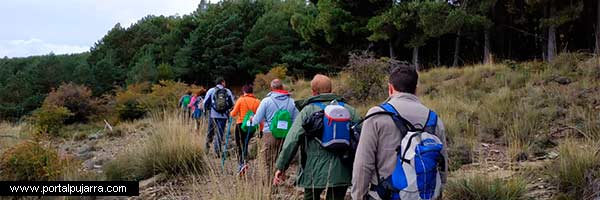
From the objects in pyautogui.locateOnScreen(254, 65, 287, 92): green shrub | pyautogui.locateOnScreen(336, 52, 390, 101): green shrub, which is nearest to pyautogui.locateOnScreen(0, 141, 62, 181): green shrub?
pyautogui.locateOnScreen(336, 52, 390, 101): green shrub

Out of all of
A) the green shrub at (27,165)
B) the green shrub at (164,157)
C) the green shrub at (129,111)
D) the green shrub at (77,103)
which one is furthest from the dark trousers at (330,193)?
the green shrub at (77,103)

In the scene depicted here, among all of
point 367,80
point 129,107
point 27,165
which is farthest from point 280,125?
point 129,107

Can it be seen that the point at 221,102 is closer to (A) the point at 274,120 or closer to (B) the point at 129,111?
(A) the point at 274,120

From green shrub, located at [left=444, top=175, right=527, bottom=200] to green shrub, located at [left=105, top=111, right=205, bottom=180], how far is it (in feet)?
11.1

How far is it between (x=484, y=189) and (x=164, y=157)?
4.19 metres

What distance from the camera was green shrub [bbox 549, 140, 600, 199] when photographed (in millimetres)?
4242

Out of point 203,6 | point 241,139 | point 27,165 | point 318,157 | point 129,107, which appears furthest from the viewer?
point 203,6

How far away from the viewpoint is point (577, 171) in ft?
14.4

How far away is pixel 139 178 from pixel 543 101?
713 cm

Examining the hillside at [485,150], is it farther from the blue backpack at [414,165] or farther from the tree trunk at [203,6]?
the tree trunk at [203,6]

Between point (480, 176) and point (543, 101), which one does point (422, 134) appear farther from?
point (543, 101)

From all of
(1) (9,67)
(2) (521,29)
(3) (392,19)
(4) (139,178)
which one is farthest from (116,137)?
(1) (9,67)

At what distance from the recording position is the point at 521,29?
22.5 metres

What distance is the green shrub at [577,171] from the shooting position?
4242 millimetres
